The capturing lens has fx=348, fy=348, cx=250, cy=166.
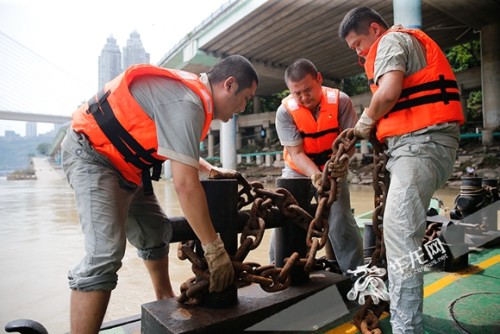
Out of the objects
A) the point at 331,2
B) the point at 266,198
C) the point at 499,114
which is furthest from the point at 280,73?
the point at 266,198

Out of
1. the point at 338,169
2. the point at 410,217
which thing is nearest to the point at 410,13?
the point at 338,169

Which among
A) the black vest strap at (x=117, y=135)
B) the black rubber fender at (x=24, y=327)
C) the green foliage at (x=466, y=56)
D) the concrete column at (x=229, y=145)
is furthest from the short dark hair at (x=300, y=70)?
the green foliage at (x=466, y=56)

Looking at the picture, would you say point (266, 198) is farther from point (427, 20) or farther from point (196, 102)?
point (427, 20)

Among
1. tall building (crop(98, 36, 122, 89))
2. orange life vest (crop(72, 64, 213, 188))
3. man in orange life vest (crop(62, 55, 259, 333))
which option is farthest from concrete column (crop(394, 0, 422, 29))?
tall building (crop(98, 36, 122, 89))

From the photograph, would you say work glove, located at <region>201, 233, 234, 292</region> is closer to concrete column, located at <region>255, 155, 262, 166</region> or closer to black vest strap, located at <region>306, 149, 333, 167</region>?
black vest strap, located at <region>306, 149, 333, 167</region>

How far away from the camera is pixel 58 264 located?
4602 millimetres

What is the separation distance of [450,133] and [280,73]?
1764 centimetres

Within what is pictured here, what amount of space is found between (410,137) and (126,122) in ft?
4.87

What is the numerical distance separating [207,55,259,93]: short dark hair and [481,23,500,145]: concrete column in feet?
46.3

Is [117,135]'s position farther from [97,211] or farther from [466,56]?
[466,56]

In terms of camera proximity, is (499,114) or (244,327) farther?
(499,114)

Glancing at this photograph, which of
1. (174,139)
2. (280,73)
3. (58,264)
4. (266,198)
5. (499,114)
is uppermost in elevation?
(280,73)

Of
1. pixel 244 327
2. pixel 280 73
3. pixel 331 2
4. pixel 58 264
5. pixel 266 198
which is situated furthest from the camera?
pixel 280 73

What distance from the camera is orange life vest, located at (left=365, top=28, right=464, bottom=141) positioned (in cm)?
180
